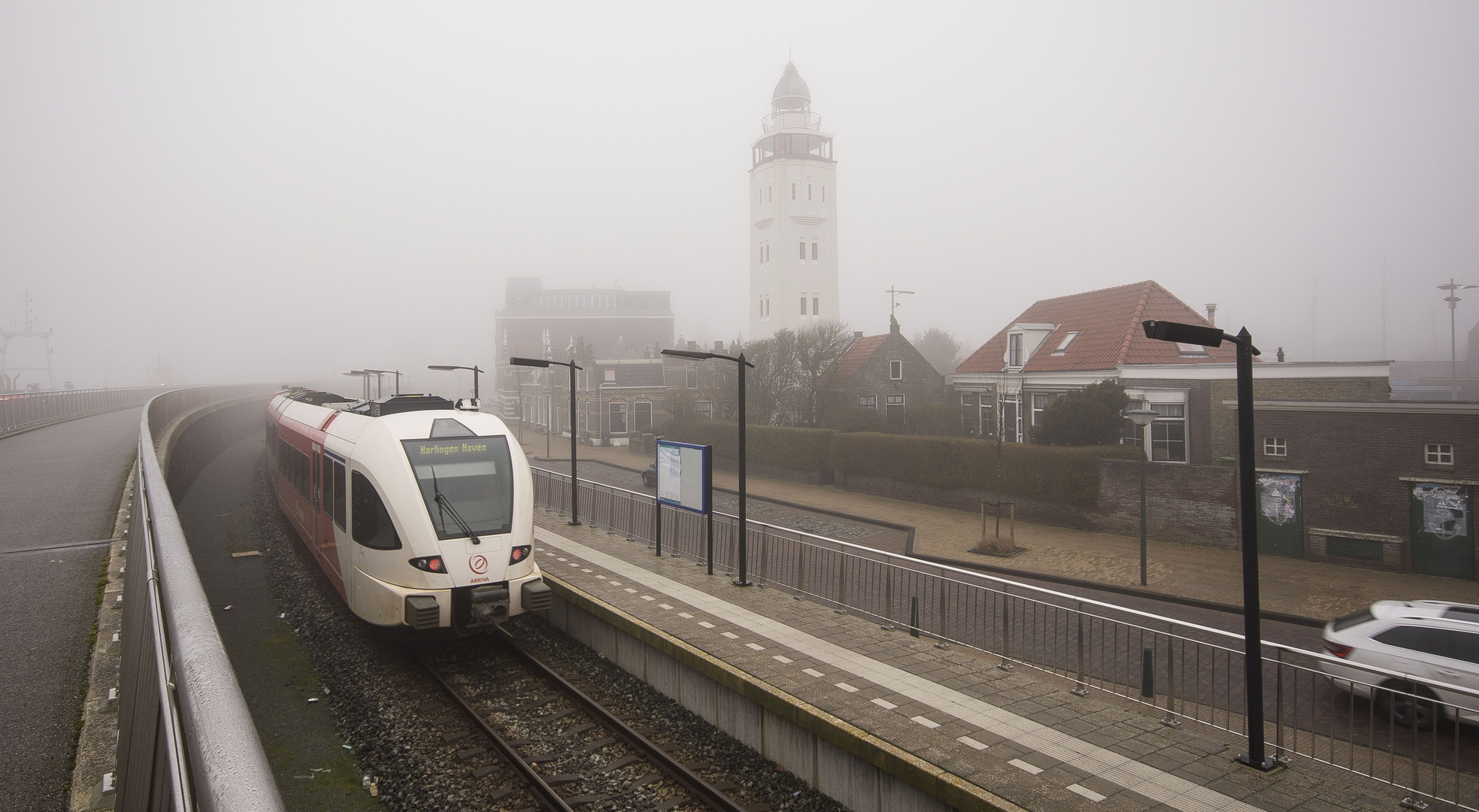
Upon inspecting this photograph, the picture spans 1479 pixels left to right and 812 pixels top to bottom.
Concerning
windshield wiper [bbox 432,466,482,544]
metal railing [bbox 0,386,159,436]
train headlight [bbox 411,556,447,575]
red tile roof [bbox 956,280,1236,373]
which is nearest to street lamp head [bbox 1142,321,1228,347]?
windshield wiper [bbox 432,466,482,544]

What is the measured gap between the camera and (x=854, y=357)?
42.5 m

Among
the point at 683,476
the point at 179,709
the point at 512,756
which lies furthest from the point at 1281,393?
the point at 179,709

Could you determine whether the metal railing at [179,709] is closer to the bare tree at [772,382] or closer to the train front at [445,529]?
the train front at [445,529]

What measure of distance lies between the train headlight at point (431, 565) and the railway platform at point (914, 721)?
2334 mm

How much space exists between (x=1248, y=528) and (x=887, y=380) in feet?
113

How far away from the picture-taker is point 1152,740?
7184 mm

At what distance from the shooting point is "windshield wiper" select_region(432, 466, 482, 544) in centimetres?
1000

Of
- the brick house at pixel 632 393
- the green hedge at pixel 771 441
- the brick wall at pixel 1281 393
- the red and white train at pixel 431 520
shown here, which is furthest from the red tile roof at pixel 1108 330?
the red and white train at pixel 431 520

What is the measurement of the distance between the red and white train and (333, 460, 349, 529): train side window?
2cm

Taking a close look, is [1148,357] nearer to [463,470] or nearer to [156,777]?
[463,470]

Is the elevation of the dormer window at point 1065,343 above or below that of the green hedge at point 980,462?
above

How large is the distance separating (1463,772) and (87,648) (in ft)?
35.5

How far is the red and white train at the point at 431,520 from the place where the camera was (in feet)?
32.0

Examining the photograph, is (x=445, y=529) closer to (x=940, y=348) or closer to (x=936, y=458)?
(x=936, y=458)
